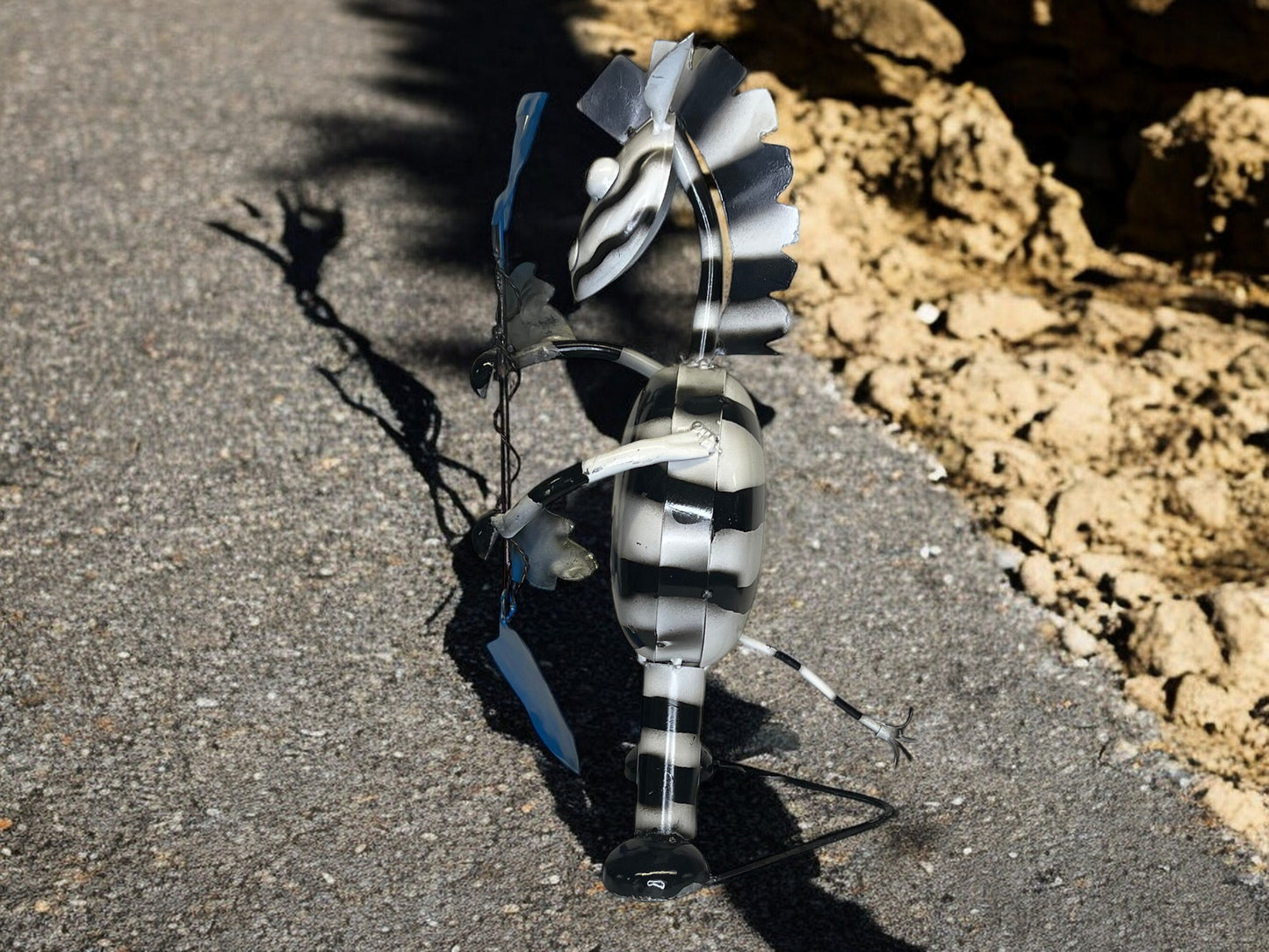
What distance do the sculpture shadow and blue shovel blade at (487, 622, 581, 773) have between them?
0.12m

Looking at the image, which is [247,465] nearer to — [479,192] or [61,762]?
[61,762]

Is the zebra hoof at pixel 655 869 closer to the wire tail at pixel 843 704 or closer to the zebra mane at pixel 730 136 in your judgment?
the wire tail at pixel 843 704

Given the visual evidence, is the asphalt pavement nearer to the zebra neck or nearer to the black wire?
the black wire

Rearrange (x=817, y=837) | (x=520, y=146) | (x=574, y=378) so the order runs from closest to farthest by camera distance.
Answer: (x=520, y=146) → (x=817, y=837) → (x=574, y=378)

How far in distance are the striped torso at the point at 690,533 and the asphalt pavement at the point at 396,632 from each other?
2.07 ft

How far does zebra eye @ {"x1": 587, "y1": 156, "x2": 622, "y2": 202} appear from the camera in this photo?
96.4 inches

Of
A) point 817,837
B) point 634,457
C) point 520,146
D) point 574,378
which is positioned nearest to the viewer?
point 634,457

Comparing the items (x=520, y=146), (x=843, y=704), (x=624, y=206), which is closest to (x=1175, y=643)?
(x=843, y=704)

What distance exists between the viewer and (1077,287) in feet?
15.6

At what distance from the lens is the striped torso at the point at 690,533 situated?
2459mm

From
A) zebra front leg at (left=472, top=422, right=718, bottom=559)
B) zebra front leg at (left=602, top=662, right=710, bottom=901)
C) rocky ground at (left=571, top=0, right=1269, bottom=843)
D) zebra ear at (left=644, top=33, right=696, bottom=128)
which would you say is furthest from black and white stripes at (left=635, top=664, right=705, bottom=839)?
rocky ground at (left=571, top=0, right=1269, bottom=843)

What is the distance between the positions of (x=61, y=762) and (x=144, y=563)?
2.31ft

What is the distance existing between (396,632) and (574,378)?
4.11 ft

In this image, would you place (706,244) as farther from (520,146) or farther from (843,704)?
(843,704)
